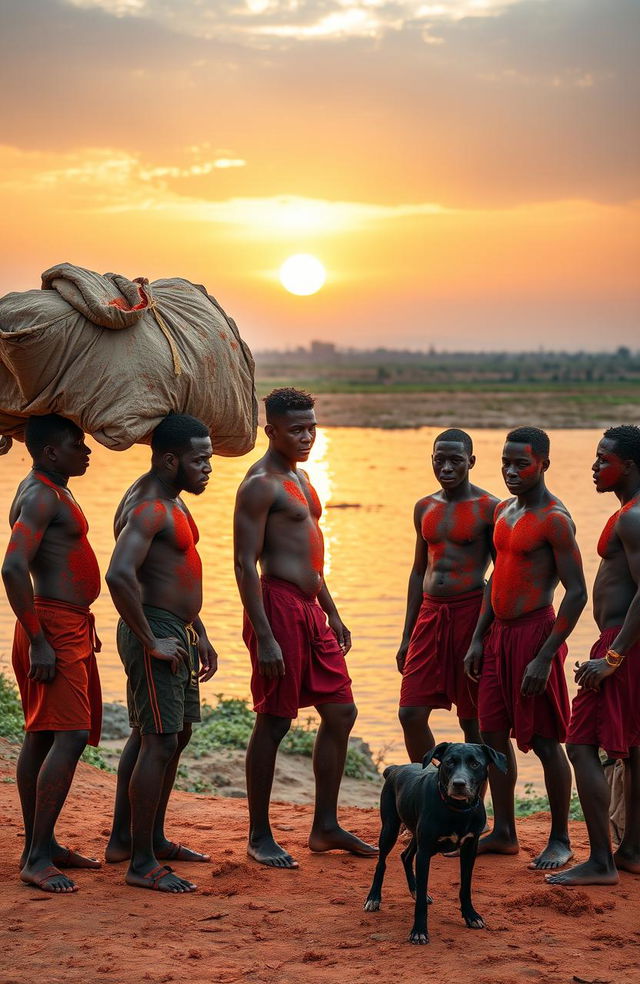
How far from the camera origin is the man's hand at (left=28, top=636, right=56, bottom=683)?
16.3 feet

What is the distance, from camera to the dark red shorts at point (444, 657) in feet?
19.1

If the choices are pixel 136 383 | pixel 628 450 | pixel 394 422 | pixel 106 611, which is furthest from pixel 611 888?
pixel 394 422

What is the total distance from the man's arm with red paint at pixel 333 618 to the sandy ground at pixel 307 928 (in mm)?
1032

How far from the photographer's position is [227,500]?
21000 mm

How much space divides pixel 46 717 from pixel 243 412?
167 centimetres

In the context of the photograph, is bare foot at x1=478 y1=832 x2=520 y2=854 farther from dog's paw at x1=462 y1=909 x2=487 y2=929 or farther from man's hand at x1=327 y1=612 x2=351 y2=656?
man's hand at x1=327 y1=612 x2=351 y2=656

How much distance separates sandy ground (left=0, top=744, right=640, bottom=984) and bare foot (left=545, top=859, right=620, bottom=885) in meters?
0.05

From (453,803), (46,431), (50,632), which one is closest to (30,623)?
(50,632)

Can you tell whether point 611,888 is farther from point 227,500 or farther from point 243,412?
point 227,500

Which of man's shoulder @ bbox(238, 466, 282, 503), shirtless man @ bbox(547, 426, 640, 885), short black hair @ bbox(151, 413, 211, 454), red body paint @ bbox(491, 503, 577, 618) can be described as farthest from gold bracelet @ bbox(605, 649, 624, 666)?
short black hair @ bbox(151, 413, 211, 454)

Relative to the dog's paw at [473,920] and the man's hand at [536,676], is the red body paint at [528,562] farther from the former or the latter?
the dog's paw at [473,920]

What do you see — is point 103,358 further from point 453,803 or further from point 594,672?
point 594,672

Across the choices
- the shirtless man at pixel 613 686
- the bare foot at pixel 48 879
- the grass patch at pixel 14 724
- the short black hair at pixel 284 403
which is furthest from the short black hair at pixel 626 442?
the grass patch at pixel 14 724

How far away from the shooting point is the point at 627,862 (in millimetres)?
5301
